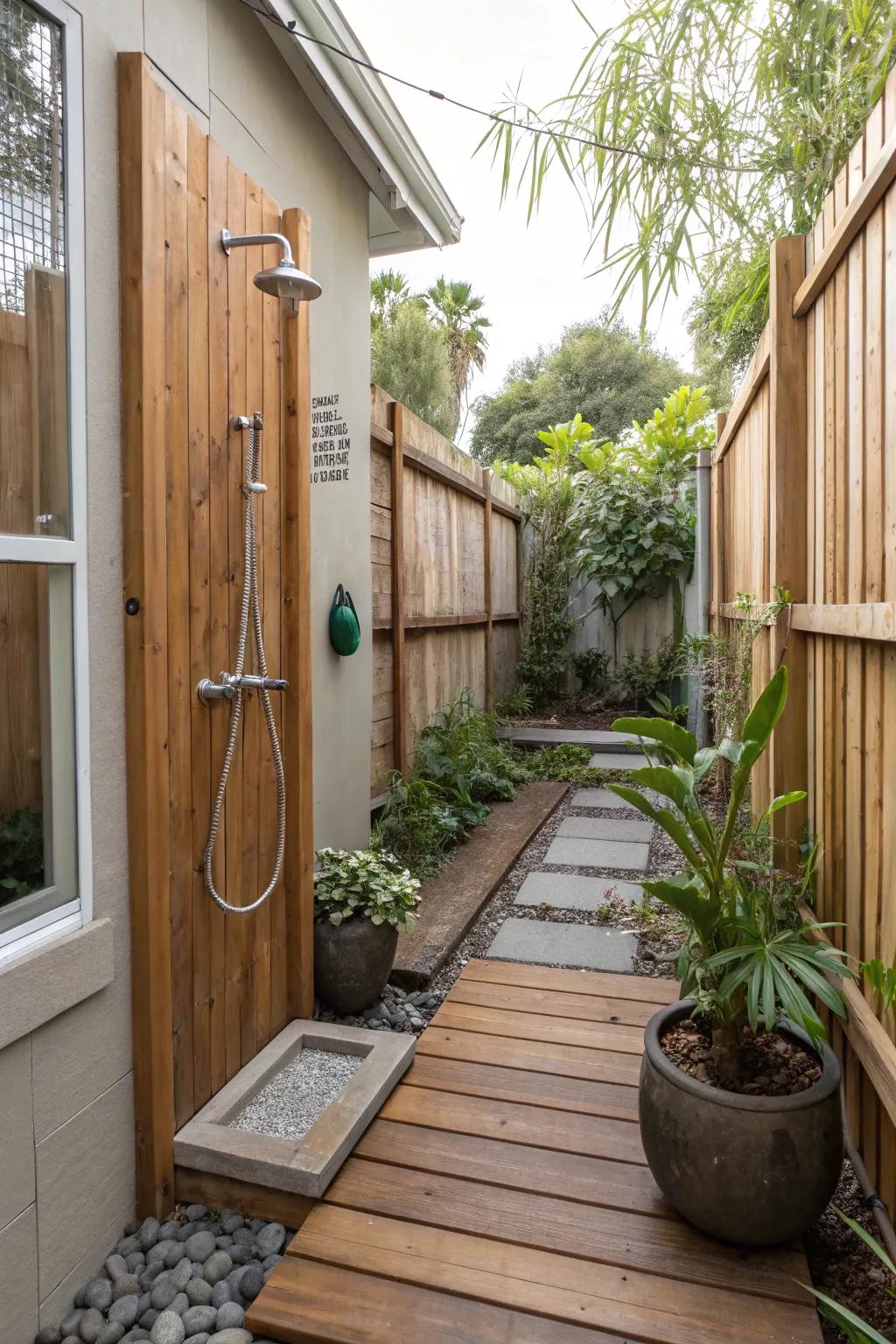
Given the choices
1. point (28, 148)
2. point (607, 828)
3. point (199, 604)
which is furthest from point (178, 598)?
point (607, 828)

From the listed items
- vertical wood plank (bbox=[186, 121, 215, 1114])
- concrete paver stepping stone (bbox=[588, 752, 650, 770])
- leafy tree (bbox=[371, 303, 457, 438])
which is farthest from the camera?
leafy tree (bbox=[371, 303, 457, 438])

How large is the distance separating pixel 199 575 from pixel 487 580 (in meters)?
4.26

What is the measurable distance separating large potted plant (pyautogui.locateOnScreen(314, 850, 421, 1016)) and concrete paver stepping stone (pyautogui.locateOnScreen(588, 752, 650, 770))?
314cm

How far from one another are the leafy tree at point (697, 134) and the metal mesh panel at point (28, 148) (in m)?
1.76

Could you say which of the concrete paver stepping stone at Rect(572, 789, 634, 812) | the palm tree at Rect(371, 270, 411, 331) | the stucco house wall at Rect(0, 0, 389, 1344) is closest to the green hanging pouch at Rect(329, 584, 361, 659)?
the stucco house wall at Rect(0, 0, 389, 1344)

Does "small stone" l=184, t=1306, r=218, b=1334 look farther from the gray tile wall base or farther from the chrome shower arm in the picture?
the chrome shower arm

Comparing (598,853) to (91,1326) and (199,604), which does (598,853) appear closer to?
(199,604)

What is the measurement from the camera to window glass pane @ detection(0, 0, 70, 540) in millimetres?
1328

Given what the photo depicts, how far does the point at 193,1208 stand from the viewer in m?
1.63

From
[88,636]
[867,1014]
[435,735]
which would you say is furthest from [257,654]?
[435,735]

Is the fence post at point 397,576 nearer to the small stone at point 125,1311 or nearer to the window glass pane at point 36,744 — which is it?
the window glass pane at point 36,744

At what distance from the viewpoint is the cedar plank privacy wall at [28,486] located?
1.34 meters

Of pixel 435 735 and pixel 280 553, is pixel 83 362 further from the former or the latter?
pixel 435 735

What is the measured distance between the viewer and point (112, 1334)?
135cm
